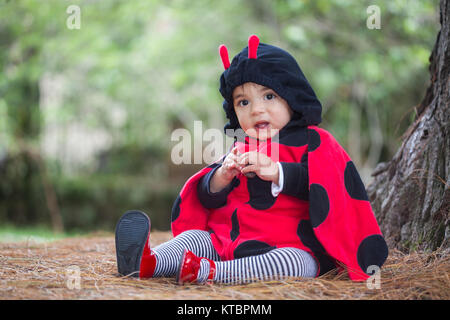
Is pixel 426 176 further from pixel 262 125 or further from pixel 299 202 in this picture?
pixel 262 125

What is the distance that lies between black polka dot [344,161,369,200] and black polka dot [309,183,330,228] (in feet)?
0.45

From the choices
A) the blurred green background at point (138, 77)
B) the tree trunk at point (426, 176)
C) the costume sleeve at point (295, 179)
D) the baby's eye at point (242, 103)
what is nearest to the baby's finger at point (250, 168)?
the costume sleeve at point (295, 179)

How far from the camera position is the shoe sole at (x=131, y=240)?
1565 mm

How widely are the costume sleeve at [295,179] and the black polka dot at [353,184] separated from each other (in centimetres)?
17

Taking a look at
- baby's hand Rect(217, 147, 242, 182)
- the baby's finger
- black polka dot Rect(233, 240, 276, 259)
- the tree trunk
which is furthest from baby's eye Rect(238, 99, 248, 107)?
the tree trunk

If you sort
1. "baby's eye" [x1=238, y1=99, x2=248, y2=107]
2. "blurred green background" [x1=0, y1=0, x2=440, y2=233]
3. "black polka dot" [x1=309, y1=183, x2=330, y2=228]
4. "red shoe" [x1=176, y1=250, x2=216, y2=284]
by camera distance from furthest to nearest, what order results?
"blurred green background" [x1=0, y1=0, x2=440, y2=233], "baby's eye" [x1=238, y1=99, x2=248, y2=107], "black polka dot" [x1=309, y1=183, x2=330, y2=228], "red shoe" [x1=176, y1=250, x2=216, y2=284]

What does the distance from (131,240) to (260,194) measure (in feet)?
1.94

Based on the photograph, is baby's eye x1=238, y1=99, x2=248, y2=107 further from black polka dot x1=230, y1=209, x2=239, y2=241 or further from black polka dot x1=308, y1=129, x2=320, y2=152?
black polka dot x1=230, y1=209, x2=239, y2=241

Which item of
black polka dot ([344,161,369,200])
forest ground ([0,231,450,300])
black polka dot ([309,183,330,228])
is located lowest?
forest ground ([0,231,450,300])

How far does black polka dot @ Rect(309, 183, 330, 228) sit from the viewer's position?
1671 mm

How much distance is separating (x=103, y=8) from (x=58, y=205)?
11.5 ft

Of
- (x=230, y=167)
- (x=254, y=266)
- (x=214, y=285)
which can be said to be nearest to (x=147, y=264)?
(x=214, y=285)

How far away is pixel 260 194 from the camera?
1.84 m

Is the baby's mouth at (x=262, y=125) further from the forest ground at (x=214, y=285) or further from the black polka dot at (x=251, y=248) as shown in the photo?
the forest ground at (x=214, y=285)
